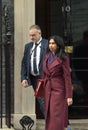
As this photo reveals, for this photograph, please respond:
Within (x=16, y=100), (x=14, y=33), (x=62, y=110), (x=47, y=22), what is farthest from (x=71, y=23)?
(x=62, y=110)

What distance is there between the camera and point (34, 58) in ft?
28.1

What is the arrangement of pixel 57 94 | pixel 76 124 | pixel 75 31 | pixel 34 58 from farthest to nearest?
pixel 75 31 < pixel 76 124 < pixel 34 58 < pixel 57 94

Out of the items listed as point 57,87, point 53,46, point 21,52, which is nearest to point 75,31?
point 21,52

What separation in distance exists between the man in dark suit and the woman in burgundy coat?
790 mm

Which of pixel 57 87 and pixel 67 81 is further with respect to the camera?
pixel 57 87

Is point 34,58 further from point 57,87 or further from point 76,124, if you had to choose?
point 76,124

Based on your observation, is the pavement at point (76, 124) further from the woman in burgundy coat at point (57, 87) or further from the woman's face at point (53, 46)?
the woman's face at point (53, 46)

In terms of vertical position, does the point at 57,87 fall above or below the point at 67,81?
below

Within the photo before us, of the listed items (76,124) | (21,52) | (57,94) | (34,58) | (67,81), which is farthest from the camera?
(76,124)

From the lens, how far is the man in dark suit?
8.53 m

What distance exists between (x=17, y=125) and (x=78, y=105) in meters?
1.28

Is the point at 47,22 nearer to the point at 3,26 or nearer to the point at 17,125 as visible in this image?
the point at 3,26

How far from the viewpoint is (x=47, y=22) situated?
10164mm

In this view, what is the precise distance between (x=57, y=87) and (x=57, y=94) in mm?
98
